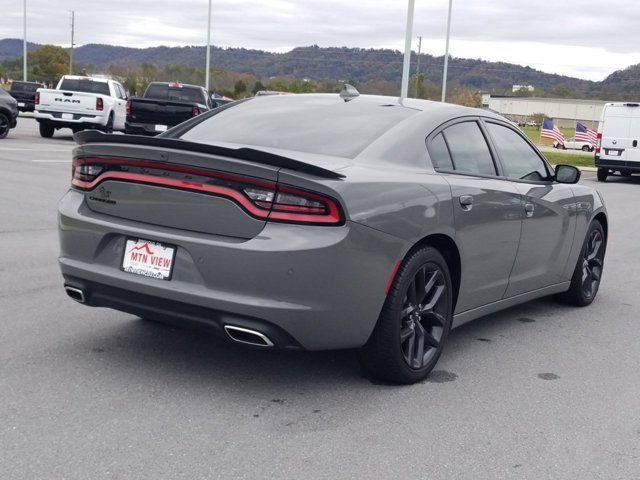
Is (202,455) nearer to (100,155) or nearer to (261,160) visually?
(261,160)

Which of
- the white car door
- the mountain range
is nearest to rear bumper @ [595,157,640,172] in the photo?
the white car door

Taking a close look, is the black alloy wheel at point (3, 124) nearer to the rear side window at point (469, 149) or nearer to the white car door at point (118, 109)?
the white car door at point (118, 109)

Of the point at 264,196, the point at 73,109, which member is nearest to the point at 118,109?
the point at 73,109

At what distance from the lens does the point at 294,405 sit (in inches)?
173

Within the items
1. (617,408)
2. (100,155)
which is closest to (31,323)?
(100,155)

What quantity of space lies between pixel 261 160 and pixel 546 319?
342cm

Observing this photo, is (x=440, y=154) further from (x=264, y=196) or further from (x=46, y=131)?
(x=46, y=131)

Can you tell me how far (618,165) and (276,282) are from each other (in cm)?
2391

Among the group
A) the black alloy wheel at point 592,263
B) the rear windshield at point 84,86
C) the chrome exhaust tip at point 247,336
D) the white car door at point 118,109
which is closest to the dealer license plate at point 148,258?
the chrome exhaust tip at point 247,336

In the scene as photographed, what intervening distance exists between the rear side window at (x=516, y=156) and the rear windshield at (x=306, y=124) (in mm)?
900

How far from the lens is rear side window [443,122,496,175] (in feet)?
17.7

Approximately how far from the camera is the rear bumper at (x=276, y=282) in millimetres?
4145

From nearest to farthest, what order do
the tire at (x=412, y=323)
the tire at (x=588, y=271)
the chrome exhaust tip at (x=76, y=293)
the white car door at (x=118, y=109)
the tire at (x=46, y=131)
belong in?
the tire at (x=412, y=323) → the chrome exhaust tip at (x=76, y=293) → the tire at (x=588, y=271) → the tire at (x=46, y=131) → the white car door at (x=118, y=109)

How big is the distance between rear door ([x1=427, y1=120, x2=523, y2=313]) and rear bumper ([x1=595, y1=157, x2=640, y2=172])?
2171 cm
